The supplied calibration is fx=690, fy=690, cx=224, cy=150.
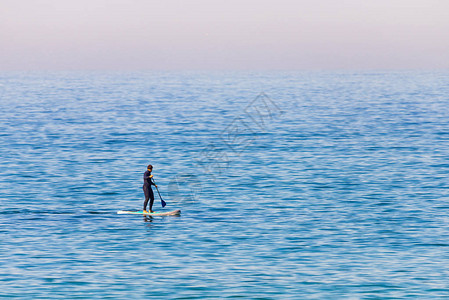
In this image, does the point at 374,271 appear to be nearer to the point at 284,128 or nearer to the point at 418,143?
the point at 418,143

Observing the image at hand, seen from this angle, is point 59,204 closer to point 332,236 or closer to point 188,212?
point 188,212

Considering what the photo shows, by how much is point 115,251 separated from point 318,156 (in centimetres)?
3937

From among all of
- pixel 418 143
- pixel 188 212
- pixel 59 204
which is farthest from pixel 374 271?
pixel 418 143

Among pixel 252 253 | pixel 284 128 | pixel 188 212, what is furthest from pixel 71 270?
pixel 284 128

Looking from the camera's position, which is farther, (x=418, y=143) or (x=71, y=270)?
(x=418, y=143)

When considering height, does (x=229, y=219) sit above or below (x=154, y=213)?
below

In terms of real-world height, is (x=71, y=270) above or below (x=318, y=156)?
below

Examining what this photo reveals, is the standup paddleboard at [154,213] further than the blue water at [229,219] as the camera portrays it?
Yes

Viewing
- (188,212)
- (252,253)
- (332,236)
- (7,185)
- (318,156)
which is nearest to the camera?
(252,253)

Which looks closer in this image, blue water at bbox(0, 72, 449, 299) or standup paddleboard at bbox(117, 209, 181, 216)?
blue water at bbox(0, 72, 449, 299)

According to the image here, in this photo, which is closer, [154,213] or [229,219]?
[229,219]

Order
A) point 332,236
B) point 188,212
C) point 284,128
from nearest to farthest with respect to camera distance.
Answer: point 332,236 → point 188,212 → point 284,128

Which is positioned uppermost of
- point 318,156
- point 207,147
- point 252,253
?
point 207,147

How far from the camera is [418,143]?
83.2 meters
